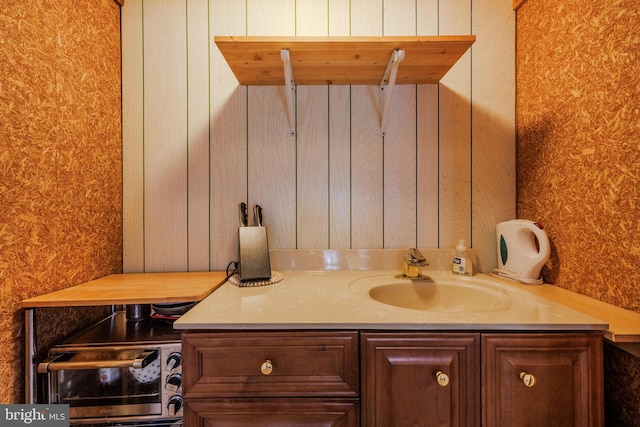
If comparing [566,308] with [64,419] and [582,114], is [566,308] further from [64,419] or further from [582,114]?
[64,419]

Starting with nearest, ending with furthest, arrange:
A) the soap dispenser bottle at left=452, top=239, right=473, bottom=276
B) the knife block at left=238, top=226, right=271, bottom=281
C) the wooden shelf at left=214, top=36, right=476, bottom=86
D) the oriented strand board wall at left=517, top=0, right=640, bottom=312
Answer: the oriented strand board wall at left=517, top=0, right=640, bottom=312 < the wooden shelf at left=214, top=36, right=476, bottom=86 < the knife block at left=238, top=226, right=271, bottom=281 < the soap dispenser bottle at left=452, top=239, right=473, bottom=276

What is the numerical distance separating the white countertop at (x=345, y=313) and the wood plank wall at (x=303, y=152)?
35 cm

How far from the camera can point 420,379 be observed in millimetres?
740

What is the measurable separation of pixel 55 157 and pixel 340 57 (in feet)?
3.51

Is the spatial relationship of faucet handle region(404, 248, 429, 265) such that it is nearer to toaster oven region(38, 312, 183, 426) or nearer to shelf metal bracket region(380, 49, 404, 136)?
shelf metal bracket region(380, 49, 404, 136)

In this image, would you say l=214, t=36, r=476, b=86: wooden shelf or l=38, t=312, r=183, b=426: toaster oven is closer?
l=38, t=312, r=183, b=426: toaster oven

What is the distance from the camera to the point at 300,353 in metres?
0.75

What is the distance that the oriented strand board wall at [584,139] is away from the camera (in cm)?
83

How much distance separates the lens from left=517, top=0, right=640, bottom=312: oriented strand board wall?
2.73 feet

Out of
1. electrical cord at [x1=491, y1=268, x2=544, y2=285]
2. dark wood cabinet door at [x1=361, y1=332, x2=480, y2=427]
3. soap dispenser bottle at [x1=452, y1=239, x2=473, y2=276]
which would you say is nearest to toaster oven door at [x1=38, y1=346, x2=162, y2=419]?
dark wood cabinet door at [x1=361, y1=332, x2=480, y2=427]

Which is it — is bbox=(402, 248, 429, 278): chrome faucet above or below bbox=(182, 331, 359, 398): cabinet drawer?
above

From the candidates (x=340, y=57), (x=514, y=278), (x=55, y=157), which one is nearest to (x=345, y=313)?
(x=514, y=278)

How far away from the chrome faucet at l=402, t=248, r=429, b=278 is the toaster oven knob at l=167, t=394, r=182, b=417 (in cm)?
91

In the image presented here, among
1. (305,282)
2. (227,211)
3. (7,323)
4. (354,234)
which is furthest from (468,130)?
(7,323)
